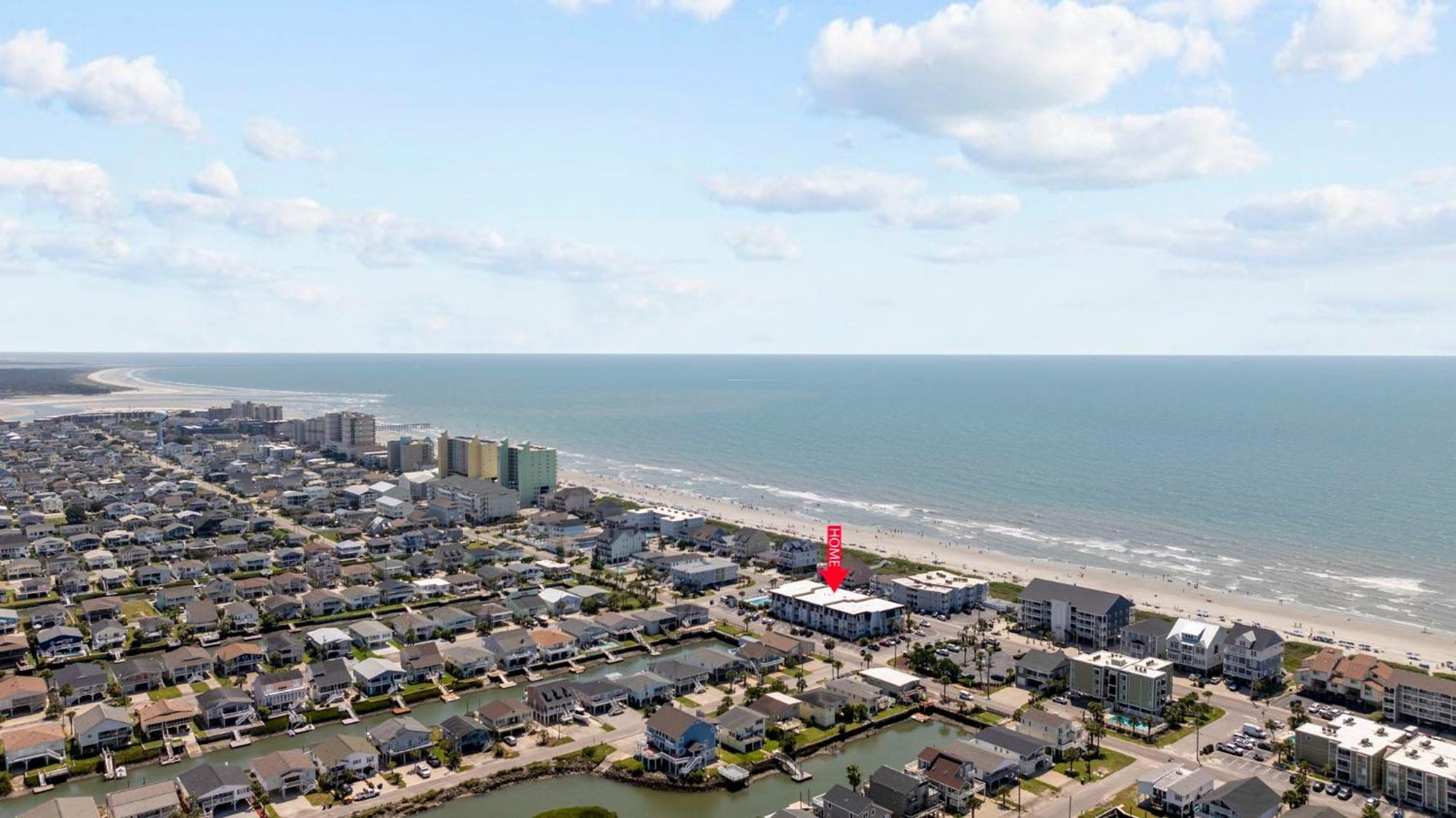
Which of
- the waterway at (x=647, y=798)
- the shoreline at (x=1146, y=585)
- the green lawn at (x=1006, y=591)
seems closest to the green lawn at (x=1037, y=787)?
the waterway at (x=647, y=798)

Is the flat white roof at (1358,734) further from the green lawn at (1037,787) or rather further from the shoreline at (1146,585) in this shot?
the shoreline at (1146,585)

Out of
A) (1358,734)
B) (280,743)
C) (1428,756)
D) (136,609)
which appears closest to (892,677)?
(1358,734)

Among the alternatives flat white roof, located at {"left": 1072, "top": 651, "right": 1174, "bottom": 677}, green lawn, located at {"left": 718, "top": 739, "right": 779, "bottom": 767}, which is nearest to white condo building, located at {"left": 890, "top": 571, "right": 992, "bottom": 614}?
flat white roof, located at {"left": 1072, "top": 651, "right": 1174, "bottom": 677}

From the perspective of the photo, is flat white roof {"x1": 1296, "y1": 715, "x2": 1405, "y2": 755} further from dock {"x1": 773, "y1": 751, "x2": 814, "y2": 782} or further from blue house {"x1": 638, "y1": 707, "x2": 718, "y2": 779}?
blue house {"x1": 638, "y1": 707, "x2": 718, "y2": 779}

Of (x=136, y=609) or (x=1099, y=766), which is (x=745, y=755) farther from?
(x=136, y=609)

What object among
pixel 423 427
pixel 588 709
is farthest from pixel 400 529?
pixel 423 427

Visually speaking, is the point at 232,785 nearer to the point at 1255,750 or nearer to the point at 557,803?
the point at 557,803
